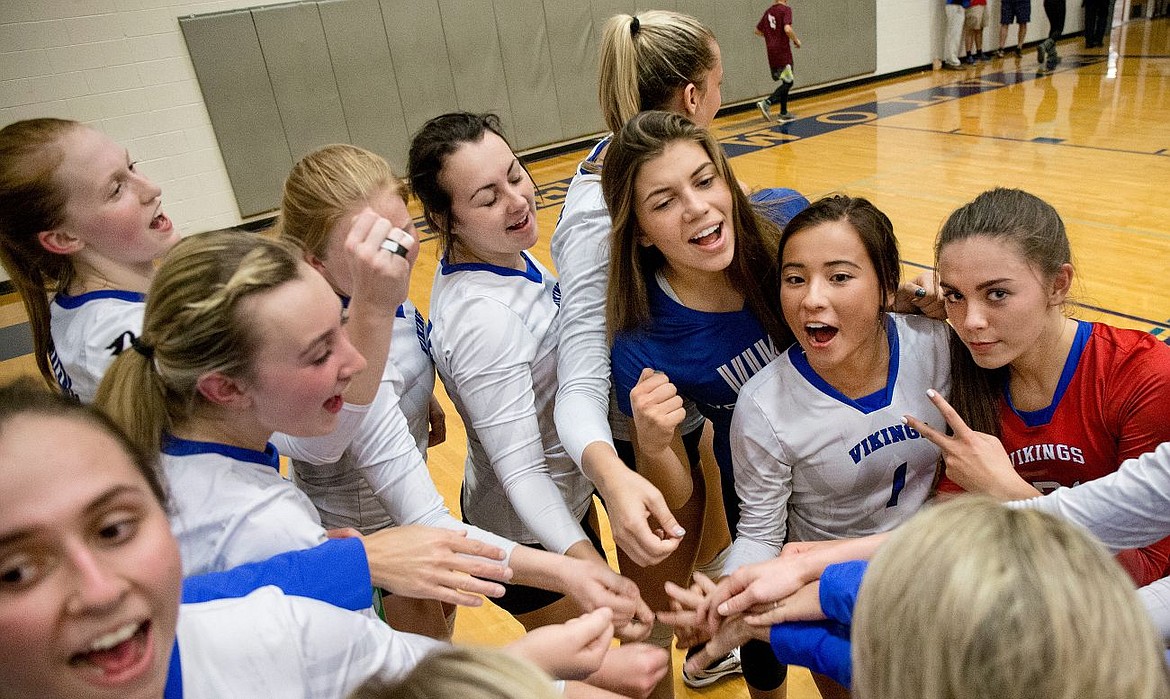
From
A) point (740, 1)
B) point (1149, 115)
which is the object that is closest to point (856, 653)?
point (1149, 115)

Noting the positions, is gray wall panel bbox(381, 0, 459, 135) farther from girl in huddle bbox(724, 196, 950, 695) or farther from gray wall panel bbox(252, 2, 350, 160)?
girl in huddle bbox(724, 196, 950, 695)

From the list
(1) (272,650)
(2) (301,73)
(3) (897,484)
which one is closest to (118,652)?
(1) (272,650)

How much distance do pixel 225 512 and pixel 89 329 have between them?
0.86 metres

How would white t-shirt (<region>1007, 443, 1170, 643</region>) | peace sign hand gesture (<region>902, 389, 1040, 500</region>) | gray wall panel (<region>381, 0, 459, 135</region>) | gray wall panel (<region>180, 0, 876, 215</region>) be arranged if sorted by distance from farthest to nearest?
gray wall panel (<region>381, 0, 459, 135</region>), gray wall panel (<region>180, 0, 876, 215</region>), peace sign hand gesture (<region>902, 389, 1040, 500</region>), white t-shirt (<region>1007, 443, 1170, 643</region>)

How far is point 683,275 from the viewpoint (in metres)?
1.96

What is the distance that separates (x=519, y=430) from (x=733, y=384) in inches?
21.6

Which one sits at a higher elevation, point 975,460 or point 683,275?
point 683,275

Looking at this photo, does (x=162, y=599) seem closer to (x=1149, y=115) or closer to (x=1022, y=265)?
(x=1022, y=265)

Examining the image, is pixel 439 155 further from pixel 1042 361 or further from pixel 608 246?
pixel 1042 361

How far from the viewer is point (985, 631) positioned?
0.77 m

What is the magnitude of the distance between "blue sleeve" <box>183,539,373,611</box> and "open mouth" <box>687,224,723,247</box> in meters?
1.03

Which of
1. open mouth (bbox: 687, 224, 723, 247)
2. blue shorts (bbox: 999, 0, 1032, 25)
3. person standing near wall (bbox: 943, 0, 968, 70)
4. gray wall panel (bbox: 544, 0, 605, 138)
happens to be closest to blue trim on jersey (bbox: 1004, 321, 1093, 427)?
open mouth (bbox: 687, 224, 723, 247)

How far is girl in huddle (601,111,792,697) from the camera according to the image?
1848mm

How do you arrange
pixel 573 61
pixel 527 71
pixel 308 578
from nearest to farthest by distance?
pixel 308 578 < pixel 527 71 < pixel 573 61
